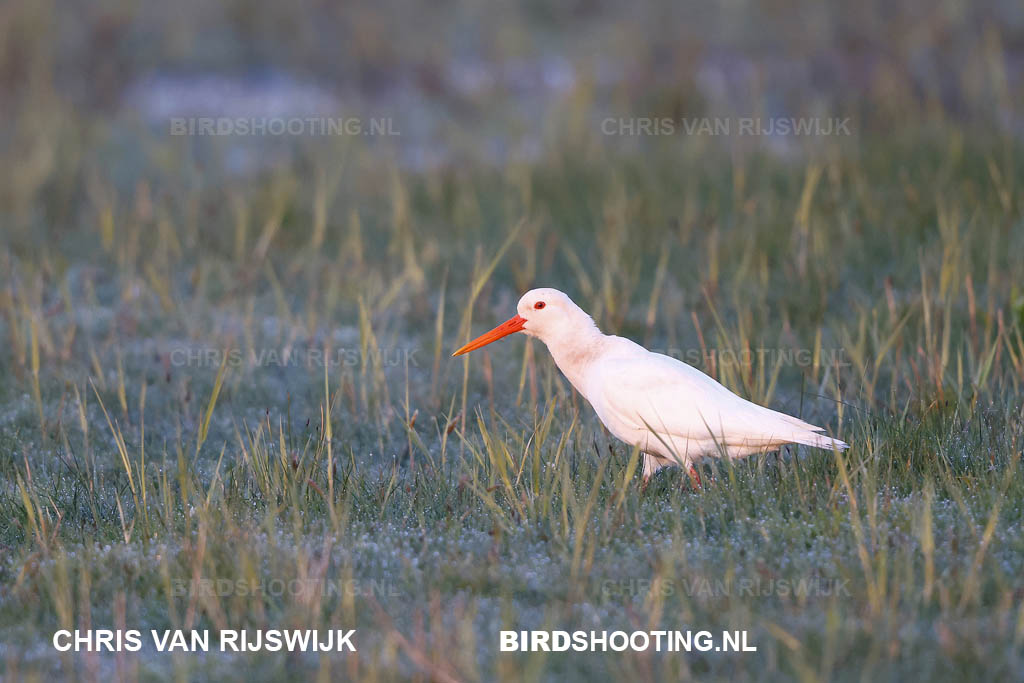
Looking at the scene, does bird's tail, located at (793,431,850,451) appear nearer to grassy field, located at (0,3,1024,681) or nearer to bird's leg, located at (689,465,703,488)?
grassy field, located at (0,3,1024,681)

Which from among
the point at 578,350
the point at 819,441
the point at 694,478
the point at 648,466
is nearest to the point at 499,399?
the point at 578,350

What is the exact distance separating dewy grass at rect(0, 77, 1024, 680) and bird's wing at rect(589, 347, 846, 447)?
132mm

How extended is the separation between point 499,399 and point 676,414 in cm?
137

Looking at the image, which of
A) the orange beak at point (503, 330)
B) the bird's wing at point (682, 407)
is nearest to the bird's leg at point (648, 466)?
the bird's wing at point (682, 407)

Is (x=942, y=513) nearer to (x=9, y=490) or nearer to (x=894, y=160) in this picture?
(x=9, y=490)

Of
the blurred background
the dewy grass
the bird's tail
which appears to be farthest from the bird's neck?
the blurred background

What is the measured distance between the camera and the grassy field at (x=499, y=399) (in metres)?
3.22

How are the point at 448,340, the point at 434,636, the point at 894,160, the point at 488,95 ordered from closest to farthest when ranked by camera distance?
the point at 434,636, the point at 448,340, the point at 894,160, the point at 488,95

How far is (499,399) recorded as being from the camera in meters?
5.38

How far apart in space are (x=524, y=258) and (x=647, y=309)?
965 mm

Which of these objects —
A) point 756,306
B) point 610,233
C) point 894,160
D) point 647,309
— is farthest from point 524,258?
point 894,160

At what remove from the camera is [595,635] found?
124 inches

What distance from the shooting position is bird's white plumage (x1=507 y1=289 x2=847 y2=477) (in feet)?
13.3

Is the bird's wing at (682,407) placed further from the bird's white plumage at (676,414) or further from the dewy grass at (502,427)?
the dewy grass at (502,427)
